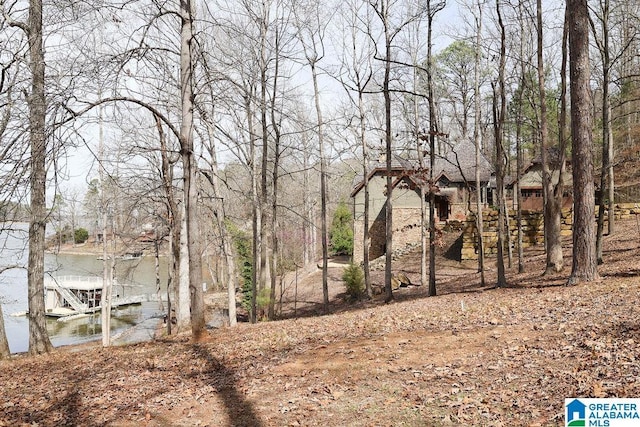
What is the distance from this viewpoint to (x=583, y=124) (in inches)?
384

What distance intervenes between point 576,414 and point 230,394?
145 inches

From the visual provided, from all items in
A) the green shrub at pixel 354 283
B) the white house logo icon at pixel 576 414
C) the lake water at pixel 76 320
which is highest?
the white house logo icon at pixel 576 414

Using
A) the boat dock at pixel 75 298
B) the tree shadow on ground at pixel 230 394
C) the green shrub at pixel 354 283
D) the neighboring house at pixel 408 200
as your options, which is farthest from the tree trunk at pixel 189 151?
the boat dock at pixel 75 298

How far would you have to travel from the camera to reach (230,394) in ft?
19.2

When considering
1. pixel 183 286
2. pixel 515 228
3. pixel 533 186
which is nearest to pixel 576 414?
pixel 183 286

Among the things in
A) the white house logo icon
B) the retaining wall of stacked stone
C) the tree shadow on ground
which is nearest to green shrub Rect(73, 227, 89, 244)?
the retaining wall of stacked stone

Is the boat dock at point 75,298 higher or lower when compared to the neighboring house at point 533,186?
lower

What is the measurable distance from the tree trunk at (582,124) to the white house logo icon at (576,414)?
21.4ft

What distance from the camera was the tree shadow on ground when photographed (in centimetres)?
509

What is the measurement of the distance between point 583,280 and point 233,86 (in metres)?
8.20

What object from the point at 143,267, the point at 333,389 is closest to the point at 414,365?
the point at 333,389

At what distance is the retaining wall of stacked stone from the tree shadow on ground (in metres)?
17.5

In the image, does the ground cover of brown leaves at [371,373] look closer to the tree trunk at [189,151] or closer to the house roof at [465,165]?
the tree trunk at [189,151]

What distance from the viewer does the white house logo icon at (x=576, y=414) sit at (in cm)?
407
